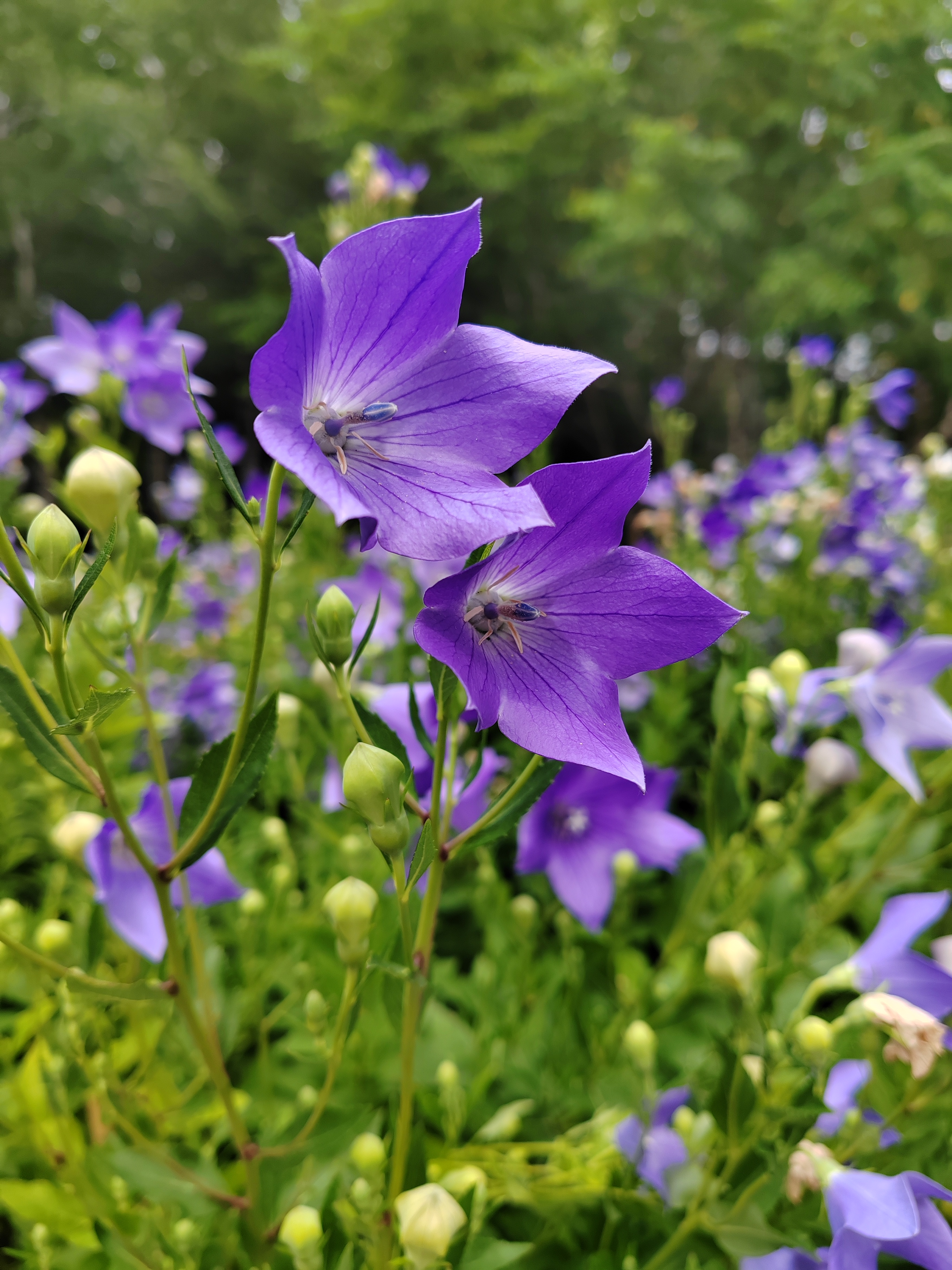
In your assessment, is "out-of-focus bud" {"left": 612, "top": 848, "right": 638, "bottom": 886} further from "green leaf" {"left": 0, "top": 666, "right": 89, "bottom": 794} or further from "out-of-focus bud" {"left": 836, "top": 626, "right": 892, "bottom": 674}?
"green leaf" {"left": 0, "top": 666, "right": 89, "bottom": 794}

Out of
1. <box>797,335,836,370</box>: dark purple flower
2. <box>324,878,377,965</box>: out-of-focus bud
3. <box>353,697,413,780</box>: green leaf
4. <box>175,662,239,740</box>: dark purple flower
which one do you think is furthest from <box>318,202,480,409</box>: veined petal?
<box>797,335,836,370</box>: dark purple flower

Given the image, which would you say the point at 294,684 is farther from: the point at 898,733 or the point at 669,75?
the point at 669,75

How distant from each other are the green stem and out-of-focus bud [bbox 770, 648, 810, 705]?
838 mm

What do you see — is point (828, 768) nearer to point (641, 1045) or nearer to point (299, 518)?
point (641, 1045)

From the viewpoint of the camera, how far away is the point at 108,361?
1.31m

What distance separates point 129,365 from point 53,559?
0.96 m

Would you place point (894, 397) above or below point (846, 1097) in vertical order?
below

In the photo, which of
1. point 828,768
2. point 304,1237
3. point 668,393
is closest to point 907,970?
point 828,768

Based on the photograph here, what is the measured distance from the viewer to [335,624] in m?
0.54

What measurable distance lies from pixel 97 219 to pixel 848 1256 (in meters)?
10.3

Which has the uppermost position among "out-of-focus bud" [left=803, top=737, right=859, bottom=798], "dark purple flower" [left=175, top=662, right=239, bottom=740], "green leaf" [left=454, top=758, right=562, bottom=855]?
"green leaf" [left=454, top=758, right=562, bottom=855]

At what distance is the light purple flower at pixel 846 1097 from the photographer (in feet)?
2.78

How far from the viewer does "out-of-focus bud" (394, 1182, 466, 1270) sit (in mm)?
538

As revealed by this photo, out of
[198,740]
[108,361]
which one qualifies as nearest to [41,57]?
[198,740]
